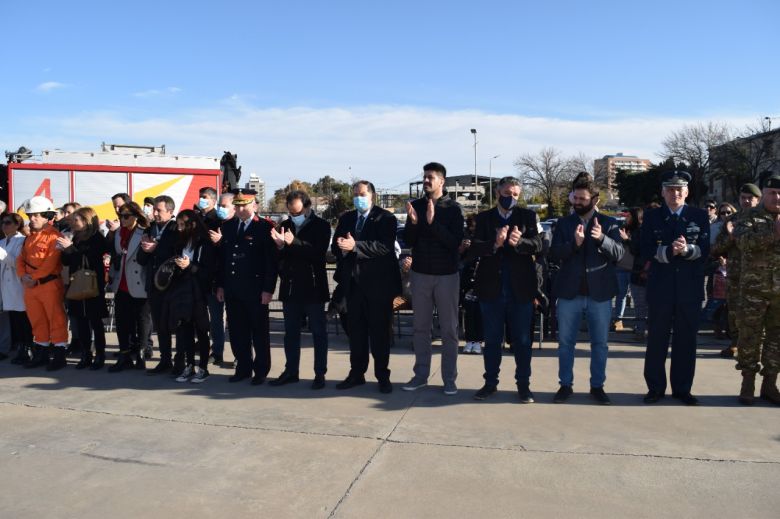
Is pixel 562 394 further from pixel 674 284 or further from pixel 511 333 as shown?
pixel 674 284

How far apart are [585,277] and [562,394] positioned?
105 centimetres

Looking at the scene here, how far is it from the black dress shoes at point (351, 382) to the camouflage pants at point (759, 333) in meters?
3.40

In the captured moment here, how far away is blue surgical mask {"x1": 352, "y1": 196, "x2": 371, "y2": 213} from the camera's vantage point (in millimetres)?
6234

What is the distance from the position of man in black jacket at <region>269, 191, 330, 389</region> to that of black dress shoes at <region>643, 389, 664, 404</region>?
2959 millimetres

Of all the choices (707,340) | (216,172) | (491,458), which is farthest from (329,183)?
(491,458)

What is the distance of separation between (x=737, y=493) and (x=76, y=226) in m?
6.72

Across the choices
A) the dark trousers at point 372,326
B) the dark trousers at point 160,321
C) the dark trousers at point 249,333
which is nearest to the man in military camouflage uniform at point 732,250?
the dark trousers at point 372,326

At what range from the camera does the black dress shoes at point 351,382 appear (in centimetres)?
632

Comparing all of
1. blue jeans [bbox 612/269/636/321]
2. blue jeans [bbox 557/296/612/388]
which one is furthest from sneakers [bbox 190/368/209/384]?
blue jeans [bbox 612/269/636/321]

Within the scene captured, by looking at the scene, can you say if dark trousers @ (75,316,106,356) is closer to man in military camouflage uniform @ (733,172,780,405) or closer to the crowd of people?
the crowd of people

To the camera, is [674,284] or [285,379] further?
[285,379]

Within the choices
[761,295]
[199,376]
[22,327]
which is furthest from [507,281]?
[22,327]

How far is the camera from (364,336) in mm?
6406

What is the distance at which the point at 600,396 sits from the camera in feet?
18.8
